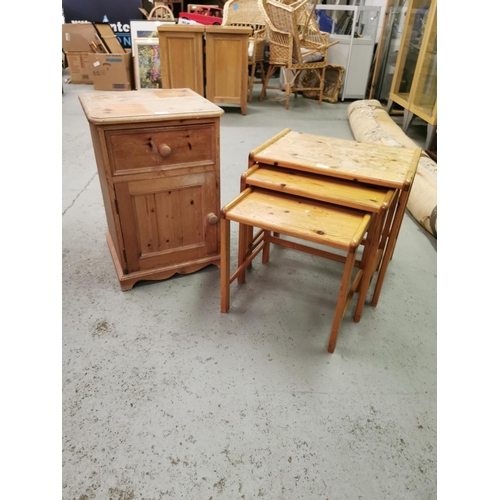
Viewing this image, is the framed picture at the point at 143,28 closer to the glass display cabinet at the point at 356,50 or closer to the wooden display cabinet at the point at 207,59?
the wooden display cabinet at the point at 207,59

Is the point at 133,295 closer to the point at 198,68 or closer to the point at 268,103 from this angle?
the point at 198,68

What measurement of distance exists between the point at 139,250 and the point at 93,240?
0.56 meters

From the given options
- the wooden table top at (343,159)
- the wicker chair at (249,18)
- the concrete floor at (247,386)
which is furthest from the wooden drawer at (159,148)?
the wicker chair at (249,18)

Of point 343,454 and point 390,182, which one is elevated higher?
point 390,182

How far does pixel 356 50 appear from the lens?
5.22 metres

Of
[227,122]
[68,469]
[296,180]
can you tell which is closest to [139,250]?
[296,180]

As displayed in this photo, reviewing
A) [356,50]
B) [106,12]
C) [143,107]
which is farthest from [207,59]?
[106,12]

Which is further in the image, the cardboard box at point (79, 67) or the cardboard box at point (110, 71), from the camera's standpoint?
the cardboard box at point (79, 67)

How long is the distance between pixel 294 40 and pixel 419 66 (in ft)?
4.89

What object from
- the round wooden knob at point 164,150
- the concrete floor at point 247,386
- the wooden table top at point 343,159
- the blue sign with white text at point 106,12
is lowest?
the concrete floor at point 247,386

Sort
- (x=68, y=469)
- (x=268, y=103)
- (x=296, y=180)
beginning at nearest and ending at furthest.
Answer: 1. (x=68, y=469)
2. (x=296, y=180)
3. (x=268, y=103)

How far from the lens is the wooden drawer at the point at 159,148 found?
152 cm

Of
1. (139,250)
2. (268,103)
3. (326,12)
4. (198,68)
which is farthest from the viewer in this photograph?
(326,12)

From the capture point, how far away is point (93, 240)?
2176mm
